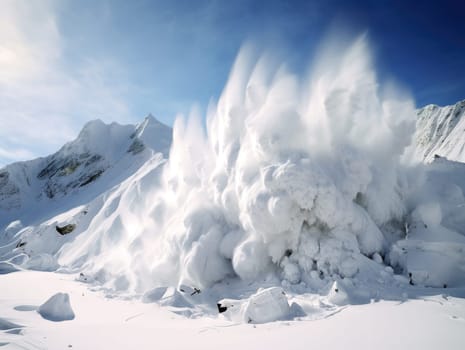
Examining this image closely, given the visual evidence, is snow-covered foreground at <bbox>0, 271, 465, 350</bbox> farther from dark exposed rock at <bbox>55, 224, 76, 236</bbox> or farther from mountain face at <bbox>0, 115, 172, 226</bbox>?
mountain face at <bbox>0, 115, 172, 226</bbox>

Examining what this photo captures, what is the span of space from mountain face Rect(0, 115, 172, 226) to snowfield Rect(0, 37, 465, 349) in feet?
62.0

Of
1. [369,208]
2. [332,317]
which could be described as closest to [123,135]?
[369,208]

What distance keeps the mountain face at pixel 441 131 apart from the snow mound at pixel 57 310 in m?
53.6

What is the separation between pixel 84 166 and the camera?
146ft

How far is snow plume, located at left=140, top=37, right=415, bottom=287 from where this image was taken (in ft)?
36.8

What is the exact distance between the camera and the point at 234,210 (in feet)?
43.3

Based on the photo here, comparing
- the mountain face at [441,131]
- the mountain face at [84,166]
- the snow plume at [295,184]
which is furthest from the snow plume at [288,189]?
the mountain face at [441,131]

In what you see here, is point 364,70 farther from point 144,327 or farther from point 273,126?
point 144,327

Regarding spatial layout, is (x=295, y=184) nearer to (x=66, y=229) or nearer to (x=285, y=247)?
(x=285, y=247)

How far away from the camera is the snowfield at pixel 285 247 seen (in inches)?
260

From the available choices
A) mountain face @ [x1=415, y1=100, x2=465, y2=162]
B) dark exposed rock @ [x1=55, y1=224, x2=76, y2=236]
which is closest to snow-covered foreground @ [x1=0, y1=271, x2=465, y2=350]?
dark exposed rock @ [x1=55, y1=224, x2=76, y2=236]

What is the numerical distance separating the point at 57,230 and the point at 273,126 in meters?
26.4

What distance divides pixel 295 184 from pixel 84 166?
41.6m

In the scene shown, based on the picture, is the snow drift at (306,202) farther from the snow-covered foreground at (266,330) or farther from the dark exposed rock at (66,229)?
the dark exposed rock at (66,229)
